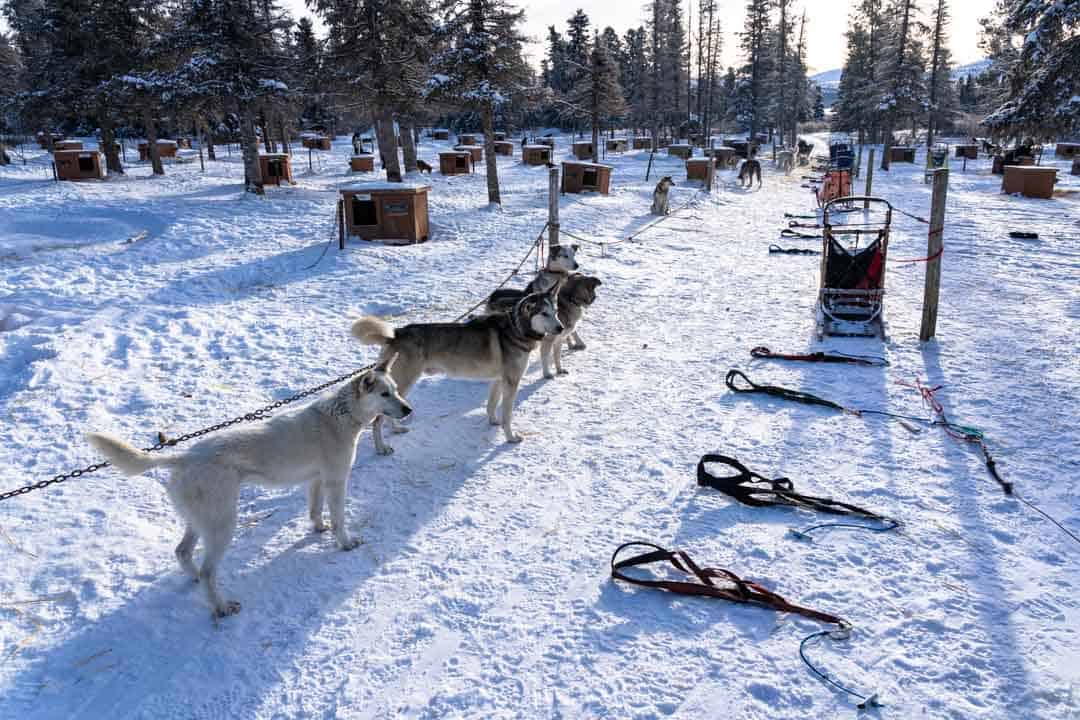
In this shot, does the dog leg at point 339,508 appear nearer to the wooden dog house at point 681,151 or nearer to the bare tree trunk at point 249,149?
the bare tree trunk at point 249,149

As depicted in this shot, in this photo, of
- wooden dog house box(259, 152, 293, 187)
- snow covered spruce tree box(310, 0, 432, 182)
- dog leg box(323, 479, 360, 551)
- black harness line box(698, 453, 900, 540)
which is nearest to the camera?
dog leg box(323, 479, 360, 551)

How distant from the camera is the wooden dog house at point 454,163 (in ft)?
90.6

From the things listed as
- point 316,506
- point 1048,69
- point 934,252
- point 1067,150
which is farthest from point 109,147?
point 1067,150

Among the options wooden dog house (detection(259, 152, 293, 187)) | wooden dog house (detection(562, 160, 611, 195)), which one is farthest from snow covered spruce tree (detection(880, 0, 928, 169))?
wooden dog house (detection(259, 152, 293, 187))

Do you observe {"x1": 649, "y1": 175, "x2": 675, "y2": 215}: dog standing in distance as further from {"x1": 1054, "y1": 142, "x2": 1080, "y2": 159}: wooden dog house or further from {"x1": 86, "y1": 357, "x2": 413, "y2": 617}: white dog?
{"x1": 1054, "y1": 142, "x2": 1080, "y2": 159}: wooden dog house

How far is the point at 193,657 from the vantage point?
3.19 metres

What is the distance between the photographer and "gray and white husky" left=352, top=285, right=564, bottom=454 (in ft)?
17.3

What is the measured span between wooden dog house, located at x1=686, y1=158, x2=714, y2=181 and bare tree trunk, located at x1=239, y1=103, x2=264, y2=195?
17.0 m

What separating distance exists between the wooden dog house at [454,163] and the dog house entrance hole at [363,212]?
48.6 ft

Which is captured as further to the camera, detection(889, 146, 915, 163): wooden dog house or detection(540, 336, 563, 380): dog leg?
detection(889, 146, 915, 163): wooden dog house

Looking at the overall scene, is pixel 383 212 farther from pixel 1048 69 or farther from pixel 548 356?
pixel 1048 69

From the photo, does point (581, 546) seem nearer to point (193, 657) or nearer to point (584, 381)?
point (193, 657)

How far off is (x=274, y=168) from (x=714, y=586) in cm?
2240

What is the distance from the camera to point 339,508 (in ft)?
13.1
